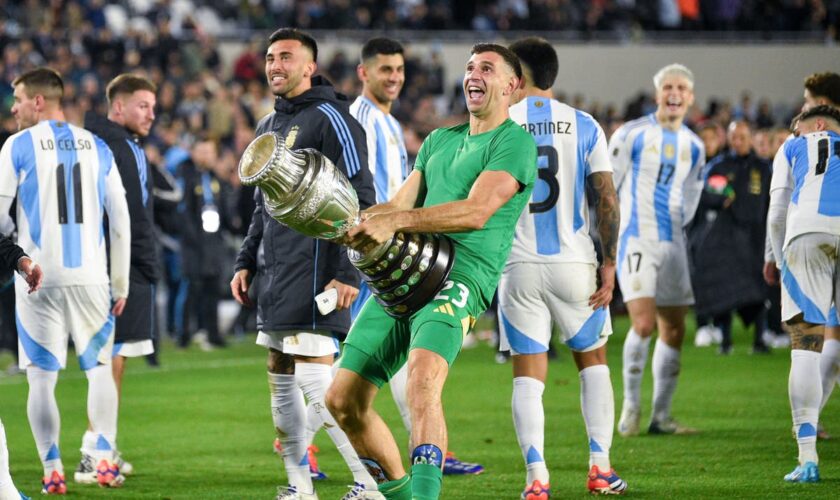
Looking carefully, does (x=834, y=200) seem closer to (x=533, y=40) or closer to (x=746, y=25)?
(x=533, y=40)

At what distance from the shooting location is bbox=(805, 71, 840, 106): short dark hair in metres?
8.43

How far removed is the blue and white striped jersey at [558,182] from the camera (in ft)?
24.9

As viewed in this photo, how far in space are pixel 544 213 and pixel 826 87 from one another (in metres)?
2.25

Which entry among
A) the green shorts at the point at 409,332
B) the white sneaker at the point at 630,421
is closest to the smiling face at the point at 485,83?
the green shorts at the point at 409,332

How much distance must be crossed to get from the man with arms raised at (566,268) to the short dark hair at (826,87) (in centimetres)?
173

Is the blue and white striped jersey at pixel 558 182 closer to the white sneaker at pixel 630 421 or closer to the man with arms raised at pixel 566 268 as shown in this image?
the man with arms raised at pixel 566 268

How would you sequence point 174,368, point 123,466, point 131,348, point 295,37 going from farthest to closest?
point 174,368 → point 131,348 → point 123,466 → point 295,37

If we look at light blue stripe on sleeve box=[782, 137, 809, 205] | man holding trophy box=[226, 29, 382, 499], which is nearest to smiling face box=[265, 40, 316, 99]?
man holding trophy box=[226, 29, 382, 499]

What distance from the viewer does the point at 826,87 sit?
8469 millimetres

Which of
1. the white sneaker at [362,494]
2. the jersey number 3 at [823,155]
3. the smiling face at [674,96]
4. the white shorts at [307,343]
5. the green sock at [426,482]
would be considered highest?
the smiling face at [674,96]

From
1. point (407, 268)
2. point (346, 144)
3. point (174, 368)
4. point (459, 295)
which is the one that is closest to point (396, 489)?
point (459, 295)

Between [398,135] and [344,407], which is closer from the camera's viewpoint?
[344,407]

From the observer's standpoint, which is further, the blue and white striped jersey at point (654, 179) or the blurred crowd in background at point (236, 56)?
the blurred crowd in background at point (236, 56)

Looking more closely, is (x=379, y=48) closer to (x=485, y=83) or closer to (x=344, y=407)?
(x=485, y=83)
